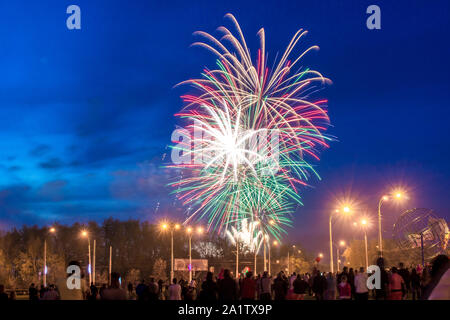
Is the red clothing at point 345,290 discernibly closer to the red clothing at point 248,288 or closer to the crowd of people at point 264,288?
the crowd of people at point 264,288

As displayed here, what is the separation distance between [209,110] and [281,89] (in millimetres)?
4982

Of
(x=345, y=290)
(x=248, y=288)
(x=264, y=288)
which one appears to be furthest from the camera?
(x=264, y=288)

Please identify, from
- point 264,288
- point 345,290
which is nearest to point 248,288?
point 264,288

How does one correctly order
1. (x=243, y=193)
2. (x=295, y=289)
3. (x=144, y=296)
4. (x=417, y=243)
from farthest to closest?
(x=417, y=243)
(x=243, y=193)
(x=295, y=289)
(x=144, y=296)

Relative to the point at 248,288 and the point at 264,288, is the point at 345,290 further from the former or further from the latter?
the point at 248,288

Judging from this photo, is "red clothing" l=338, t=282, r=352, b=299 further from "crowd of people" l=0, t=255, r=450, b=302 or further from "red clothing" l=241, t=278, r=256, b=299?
"red clothing" l=241, t=278, r=256, b=299

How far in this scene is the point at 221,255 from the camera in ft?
454

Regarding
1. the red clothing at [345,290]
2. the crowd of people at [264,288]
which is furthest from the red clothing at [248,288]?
the red clothing at [345,290]

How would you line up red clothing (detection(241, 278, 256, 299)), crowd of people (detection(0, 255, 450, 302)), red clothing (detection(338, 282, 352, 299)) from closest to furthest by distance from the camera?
crowd of people (detection(0, 255, 450, 302)) → red clothing (detection(241, 278, 256, 299)) → red clothing (detection(338, 282, 352, 299))

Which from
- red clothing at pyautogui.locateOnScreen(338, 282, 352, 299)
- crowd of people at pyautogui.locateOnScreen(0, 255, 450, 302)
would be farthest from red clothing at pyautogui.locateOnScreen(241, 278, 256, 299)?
red clothing at pyautogui.locateOnScreen(338, 282, 352, 299)

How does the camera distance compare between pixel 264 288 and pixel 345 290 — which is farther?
pixel 264 288

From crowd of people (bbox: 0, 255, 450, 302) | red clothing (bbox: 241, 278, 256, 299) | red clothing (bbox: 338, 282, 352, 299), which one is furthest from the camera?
Answer: red clothing (bbox: 338, 282, 352, 299)
